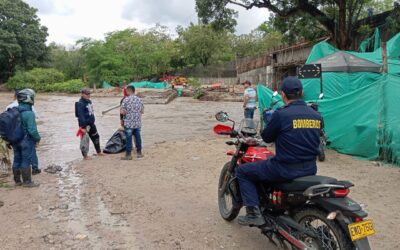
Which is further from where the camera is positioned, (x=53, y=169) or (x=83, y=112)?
(x=83, y=112)

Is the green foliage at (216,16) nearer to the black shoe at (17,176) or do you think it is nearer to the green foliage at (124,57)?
the black shoe at (17,176)

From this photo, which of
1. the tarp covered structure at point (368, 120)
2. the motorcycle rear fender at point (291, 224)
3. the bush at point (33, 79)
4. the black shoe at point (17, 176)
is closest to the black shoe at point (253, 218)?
the motorcycle rear fender at point (291, 224)

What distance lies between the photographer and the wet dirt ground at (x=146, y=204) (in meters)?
4.38

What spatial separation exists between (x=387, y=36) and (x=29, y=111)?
15989 millimetres

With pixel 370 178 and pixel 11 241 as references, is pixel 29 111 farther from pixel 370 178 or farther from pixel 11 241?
pixel 370 178

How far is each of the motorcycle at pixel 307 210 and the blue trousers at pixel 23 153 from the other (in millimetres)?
4016

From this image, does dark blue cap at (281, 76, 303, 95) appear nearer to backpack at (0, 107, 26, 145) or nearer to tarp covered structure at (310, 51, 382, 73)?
backpack at (0, 107, 26, 145)

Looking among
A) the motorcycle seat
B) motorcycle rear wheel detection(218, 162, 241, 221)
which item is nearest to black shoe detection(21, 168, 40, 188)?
motorcycle rear wheel detection(218, 162, 241, 221)

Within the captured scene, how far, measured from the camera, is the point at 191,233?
456cm

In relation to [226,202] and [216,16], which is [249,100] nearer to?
[226,202]

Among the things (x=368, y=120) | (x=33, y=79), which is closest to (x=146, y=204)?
(x=368, y=120)

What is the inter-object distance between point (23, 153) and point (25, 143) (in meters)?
0.17

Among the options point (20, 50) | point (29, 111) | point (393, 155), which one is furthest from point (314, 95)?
point (20, 50)

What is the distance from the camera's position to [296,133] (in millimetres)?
3533
